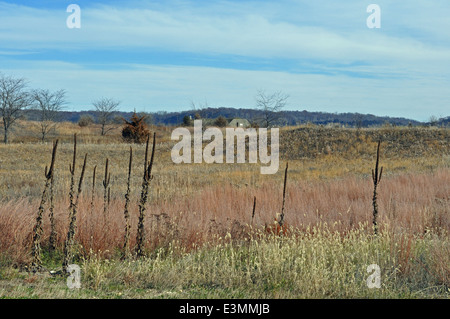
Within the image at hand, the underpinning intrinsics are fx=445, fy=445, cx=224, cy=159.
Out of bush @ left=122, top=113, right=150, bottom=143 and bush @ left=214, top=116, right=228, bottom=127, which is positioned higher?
bush @ left=214, top=116, right=228, bottom=127

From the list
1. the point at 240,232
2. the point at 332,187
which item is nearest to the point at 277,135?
the point at 332,187

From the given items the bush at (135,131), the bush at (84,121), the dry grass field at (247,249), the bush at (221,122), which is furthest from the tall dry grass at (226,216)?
the bush at (84,121)

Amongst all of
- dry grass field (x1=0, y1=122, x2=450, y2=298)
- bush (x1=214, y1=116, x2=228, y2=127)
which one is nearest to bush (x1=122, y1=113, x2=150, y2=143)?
bush (x1=214, y1=116, x2=228, y2=127)

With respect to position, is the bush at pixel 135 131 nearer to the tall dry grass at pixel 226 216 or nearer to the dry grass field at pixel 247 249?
the dry grass field at pixel 247 249

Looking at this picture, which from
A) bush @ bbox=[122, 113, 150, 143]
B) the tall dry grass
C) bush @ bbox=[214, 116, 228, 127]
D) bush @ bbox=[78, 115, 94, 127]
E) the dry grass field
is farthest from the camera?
bush @ bbox=[78, 115, 94, 127]

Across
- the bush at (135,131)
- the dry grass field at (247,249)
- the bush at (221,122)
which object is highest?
the bush at (221,122)

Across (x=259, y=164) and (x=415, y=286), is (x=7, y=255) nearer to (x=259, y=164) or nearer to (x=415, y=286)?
(x=415, y=286)

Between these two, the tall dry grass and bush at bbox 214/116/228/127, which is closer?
the tall dry grass

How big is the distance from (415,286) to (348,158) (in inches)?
891

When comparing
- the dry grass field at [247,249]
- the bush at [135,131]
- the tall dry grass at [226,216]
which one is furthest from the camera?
the bush at [135,131]

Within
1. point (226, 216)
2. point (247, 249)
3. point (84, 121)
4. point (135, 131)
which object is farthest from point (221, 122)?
point (247, 249)

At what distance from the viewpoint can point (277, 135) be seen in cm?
3341

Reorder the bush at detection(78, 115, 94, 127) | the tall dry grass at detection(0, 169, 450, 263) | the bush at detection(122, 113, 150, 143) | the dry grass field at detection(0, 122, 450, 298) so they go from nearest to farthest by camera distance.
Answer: the dry grass field at detection(0, 122, 450, 298)
the tall dry grass at detection(0, 169, 450, 263)
the bush at detection(122, 113, 150, 143)
the bush at detection(78, 115, 94, 127)

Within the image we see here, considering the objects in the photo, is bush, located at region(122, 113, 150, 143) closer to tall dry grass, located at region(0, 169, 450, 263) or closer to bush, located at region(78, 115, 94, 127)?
bush, located at region(78, 115, 94, 127)
